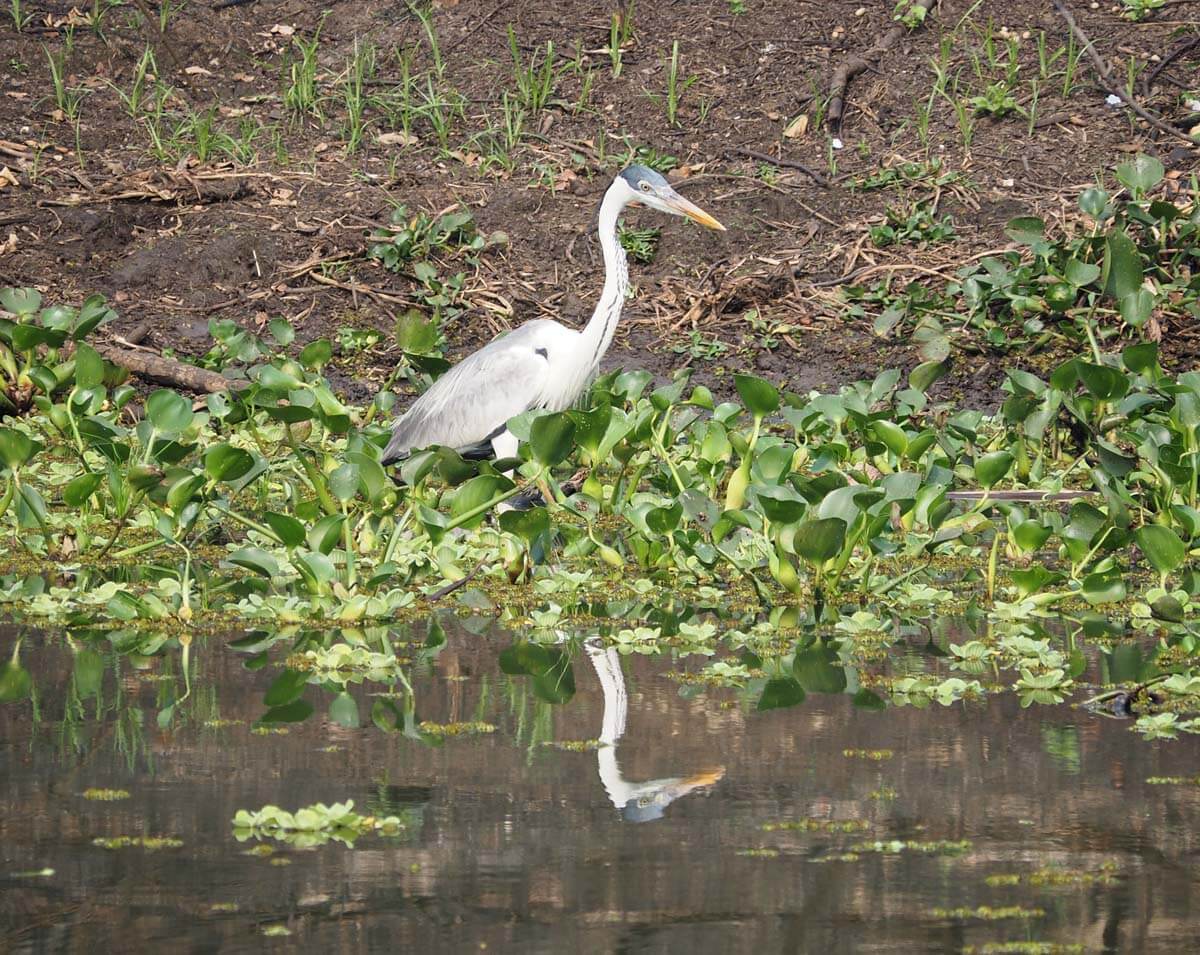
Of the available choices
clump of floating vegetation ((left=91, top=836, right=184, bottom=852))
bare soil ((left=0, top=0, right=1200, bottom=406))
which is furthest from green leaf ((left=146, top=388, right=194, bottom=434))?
bare soil ((left=0, top=0, right=1200, bottom=406))

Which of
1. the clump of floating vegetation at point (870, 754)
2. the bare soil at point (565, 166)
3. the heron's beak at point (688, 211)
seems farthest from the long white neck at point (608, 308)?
the clump of floating vegetation at point (870, 754)

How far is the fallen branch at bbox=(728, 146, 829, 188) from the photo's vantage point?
9789mm

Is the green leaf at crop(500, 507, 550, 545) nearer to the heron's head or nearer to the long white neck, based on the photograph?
the long white neck

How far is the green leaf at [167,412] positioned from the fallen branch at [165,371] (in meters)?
2.51

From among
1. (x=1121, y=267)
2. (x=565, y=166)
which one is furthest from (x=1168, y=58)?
(x=1121, y=267)

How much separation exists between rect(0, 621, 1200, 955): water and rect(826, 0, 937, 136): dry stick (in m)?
7.10

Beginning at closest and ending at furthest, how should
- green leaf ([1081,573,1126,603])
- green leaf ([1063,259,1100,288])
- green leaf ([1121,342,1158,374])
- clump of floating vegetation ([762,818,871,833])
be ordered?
clump of floating vegetation ([762,818,871,833]), green leaf ([1081,573,1126,603]), green leaf ([1121,342,1158,374]), green leaf ([1063,259,1100,288])

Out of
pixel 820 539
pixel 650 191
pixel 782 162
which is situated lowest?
pixel 820 539

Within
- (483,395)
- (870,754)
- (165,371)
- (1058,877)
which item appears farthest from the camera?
(165,371)

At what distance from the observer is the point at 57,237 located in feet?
31.1

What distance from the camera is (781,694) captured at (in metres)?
3.76

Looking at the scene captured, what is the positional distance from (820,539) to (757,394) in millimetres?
1383

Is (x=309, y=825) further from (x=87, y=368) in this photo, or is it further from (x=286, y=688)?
(x=87, y=368)

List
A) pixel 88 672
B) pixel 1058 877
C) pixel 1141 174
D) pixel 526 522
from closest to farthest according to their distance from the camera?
pixel 1058 877, pixel 88 672, pixel 526 522, pixel 1141 174
